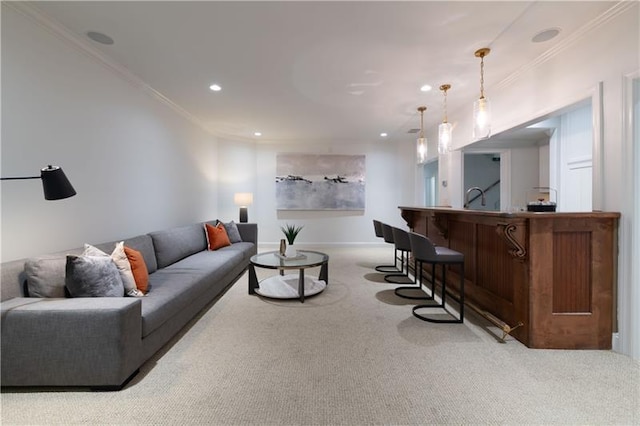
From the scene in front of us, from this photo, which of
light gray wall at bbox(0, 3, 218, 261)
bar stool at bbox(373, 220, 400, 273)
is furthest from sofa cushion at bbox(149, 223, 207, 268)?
bar stool at bbox(373, 220, 400, 273)

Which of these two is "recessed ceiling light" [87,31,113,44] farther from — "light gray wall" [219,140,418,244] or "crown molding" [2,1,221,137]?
"light gray wall" [219,140,418,244]

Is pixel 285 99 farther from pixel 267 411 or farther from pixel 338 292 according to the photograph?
pixel 267 411

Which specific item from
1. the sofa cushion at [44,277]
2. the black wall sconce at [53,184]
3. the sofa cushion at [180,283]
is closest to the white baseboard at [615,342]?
the sofa cushion at [180,283]

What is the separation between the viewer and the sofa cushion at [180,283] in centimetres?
199

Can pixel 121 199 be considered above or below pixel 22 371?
above

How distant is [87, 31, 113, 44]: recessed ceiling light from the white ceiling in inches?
1.6

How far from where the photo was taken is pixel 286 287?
3.64m

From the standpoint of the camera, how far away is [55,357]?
64.3 inches

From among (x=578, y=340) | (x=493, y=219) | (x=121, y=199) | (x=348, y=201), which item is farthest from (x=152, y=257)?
(x=348, y=201)

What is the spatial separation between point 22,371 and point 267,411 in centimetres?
146

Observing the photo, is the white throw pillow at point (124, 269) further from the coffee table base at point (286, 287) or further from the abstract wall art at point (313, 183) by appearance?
the abstract wall art at point (313, 183)

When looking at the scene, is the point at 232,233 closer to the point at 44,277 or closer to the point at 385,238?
the point at 385,238

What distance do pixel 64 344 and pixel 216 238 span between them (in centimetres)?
273

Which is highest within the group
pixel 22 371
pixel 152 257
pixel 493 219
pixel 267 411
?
pixel 493 219
